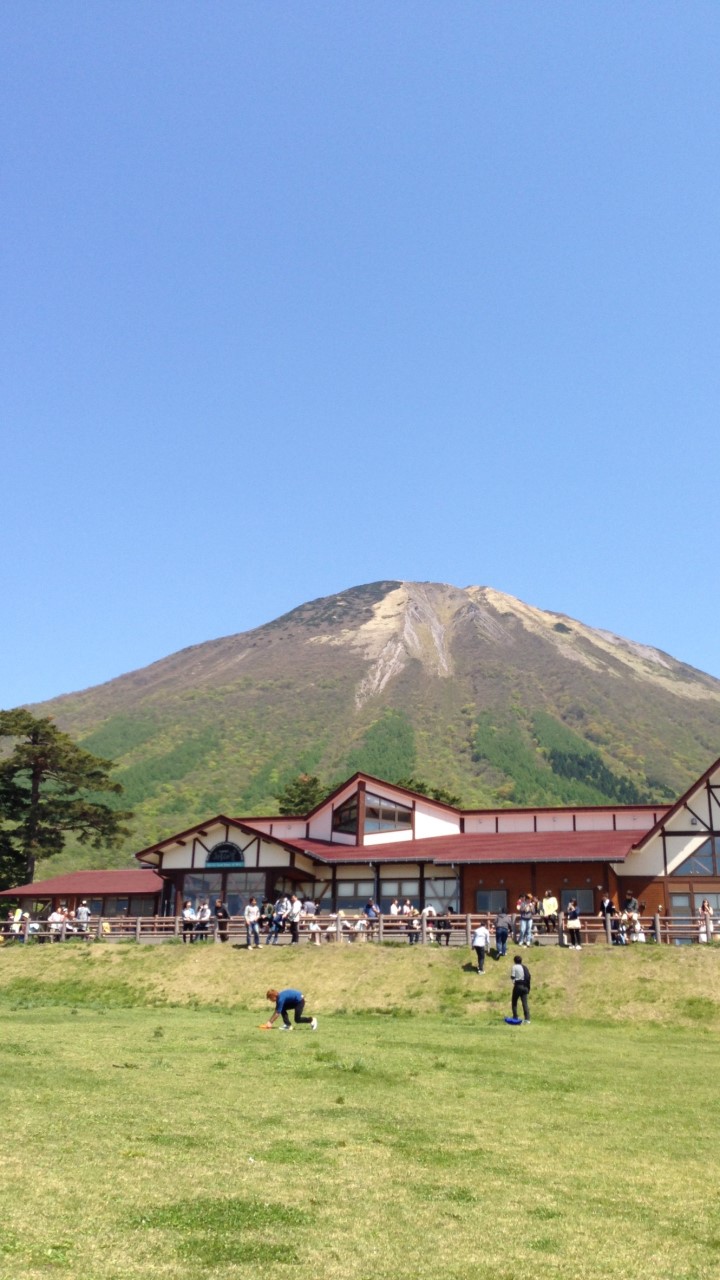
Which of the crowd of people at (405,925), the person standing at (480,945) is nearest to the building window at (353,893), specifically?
the crowd of people at (405,925)

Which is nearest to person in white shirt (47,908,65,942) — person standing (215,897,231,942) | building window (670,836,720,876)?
person standing (215,897,231,942)

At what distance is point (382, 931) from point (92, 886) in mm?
24490

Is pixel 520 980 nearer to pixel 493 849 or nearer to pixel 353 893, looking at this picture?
pixel 493 849

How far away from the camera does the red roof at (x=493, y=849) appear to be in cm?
3891

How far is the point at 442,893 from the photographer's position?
43000mm

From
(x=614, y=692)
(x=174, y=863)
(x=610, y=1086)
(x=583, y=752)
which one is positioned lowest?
(x=610, y=1086)

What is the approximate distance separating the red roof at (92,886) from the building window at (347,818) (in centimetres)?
1017

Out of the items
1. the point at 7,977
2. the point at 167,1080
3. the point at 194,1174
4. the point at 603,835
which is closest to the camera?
the point at 194,1174

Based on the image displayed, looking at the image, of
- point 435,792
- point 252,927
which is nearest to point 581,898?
point 252,927

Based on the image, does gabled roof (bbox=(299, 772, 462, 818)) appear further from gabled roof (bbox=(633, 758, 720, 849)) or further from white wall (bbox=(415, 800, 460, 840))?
gabled roof (bbox=(633, 758, 720, 849))

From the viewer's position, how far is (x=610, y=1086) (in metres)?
17.2

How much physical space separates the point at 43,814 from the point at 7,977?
75.8 ft

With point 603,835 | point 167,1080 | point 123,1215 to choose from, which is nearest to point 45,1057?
point 167,1080

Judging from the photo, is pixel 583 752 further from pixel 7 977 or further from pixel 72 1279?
pixel 72 1279
